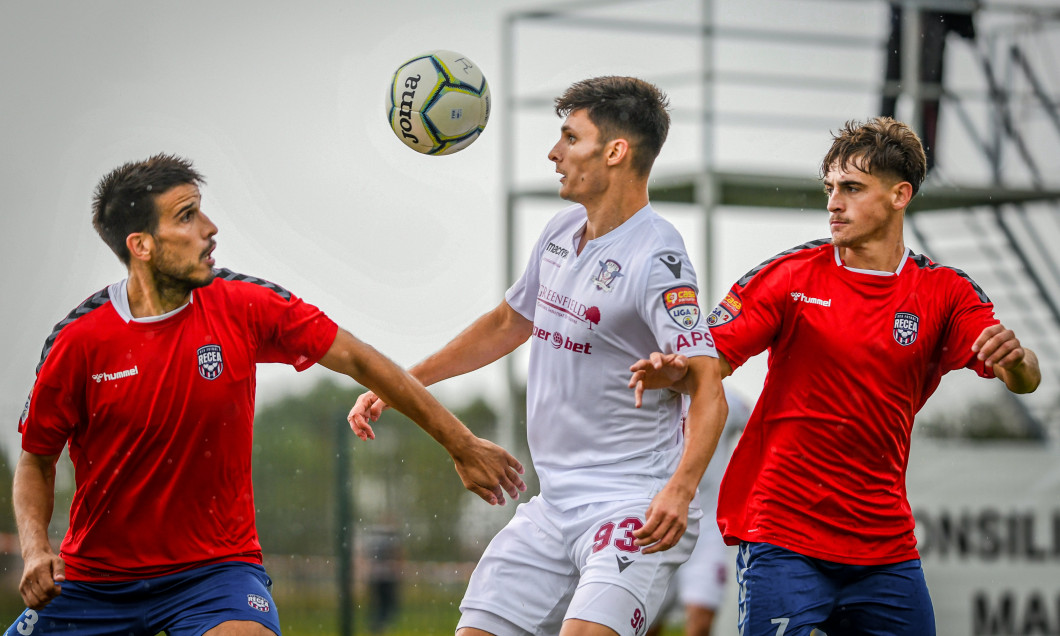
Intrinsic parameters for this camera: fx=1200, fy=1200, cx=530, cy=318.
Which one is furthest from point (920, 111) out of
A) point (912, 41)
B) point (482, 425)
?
point (482, 425)

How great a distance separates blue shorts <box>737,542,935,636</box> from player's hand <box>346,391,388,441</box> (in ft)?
5.32

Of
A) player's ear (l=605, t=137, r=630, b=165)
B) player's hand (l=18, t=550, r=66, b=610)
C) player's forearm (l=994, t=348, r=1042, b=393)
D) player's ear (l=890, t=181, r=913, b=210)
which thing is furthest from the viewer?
player's ear (l=890, t=181, r=913, b=210)

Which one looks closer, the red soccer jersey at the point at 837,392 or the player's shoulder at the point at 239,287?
the red soccer jersey at the point at 837,392

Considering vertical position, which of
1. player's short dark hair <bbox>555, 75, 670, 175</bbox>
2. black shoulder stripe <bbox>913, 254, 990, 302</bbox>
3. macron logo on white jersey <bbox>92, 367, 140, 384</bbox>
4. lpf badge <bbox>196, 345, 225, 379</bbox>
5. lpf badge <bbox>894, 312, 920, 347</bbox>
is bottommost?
macron logo on white jersey <bbox>92, 367, 140, 384</bbox>

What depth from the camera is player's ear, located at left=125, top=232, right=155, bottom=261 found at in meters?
4.85

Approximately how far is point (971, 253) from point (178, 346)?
8865 mm

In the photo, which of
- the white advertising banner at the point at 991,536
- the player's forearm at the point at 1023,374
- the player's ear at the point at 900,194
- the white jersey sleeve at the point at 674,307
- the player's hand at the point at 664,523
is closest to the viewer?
the player's hand at the point at 664,523

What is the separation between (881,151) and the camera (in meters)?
4.95

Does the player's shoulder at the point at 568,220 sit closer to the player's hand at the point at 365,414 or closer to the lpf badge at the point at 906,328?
the player's hand at the point at 365,414

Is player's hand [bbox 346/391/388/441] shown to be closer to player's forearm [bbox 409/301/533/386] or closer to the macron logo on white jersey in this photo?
player's forearm [bbox 409/301/533/386]

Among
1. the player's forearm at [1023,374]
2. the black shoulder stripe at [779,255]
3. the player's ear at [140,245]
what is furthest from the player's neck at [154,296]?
the player's forearm at [1023,374]

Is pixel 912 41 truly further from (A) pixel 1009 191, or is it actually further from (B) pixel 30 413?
(B) pixel 30 413

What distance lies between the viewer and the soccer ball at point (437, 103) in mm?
5559

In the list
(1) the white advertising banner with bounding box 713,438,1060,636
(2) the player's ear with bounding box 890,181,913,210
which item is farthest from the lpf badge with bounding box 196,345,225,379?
(1) the white advertising banner with bounding box 713,438,1060,636
